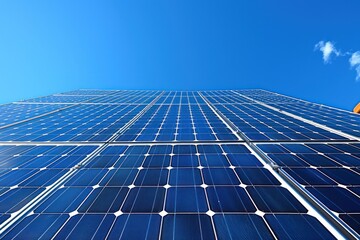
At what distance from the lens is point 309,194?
5969mm

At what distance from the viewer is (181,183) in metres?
6.68

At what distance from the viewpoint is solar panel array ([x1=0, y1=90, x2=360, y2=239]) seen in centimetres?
485

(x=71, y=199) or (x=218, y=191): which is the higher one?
(x=218, y=191)

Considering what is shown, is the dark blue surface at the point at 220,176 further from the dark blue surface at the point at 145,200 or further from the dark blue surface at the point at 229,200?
the dark blue surface at the point at 145,200

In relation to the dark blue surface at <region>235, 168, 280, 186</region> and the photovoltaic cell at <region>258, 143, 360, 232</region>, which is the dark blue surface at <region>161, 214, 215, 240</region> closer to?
the dark blue surface at <region>235, 168, 280, 186</region>

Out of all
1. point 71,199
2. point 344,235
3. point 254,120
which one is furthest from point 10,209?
point 254,120

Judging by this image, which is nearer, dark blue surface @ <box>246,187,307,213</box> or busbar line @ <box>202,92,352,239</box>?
busbar line @ <box>202,92,352,239</box>

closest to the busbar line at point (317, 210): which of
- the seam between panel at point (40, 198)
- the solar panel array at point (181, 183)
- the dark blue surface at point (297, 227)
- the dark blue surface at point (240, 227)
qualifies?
the solar panel array at point (181, 183)

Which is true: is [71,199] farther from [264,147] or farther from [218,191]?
[264,147]

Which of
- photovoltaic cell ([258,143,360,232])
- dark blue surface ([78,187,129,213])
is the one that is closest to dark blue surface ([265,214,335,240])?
photovoltaic cell ([258,143,360,232])

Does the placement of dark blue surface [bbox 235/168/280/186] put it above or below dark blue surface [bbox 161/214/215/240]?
above

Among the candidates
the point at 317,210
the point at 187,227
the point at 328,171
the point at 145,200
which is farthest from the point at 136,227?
the point at 328,171

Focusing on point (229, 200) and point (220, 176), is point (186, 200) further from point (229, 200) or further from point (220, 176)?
point (220, 176)

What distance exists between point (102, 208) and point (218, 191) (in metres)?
3.79
